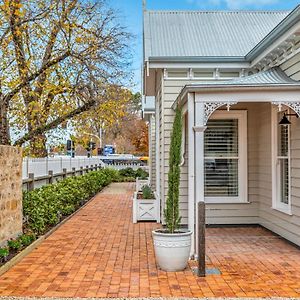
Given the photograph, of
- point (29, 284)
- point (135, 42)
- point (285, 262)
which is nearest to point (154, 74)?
point (135, 42)

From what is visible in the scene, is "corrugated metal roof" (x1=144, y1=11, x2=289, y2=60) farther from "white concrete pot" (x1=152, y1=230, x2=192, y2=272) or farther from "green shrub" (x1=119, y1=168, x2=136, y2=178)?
"green shrub" (x1=119, y1=168, x2=136, y2=178)

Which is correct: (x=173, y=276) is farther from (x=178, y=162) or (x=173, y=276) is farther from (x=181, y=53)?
(x=181, y=53)

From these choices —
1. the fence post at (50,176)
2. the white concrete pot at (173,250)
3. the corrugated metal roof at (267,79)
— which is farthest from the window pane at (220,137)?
the fence post at (50,176)

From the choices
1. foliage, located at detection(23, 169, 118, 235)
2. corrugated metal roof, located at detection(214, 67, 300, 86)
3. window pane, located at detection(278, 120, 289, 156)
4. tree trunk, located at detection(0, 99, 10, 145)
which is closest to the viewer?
corrugated metal roof, located at detection(214, 67, 300, 86)

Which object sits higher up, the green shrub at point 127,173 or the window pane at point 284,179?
the window pane at point 284,179

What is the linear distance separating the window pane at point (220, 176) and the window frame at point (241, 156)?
0.10 m

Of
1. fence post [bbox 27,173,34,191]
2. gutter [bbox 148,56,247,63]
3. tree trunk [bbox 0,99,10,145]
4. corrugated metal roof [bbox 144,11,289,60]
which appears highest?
corrugated metal roof [bbox 144,11,289,60]

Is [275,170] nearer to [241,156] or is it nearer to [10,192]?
[241,156]

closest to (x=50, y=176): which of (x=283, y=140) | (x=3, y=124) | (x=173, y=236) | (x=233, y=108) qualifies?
(x=3, y=124)

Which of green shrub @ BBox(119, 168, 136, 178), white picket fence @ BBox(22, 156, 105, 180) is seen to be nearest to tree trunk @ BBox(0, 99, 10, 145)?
white picket fence @ BBox(22, 156, 105, 180)

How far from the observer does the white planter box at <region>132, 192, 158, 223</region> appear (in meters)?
11.8

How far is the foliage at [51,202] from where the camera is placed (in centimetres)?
957

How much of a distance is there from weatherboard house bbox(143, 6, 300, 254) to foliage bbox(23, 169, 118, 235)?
2.67 meters

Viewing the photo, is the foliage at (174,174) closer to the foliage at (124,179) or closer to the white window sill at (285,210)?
the white window sill at (285,210)
